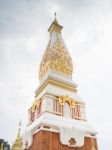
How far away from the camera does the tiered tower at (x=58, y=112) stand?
41.2ft

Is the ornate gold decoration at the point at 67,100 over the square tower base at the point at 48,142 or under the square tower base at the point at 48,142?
over

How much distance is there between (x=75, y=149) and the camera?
42.3ft

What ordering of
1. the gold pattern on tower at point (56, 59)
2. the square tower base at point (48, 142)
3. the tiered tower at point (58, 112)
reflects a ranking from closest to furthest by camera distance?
the square tower base at point (48, 142)
the tiered tower at point (58, 112)
the gold pattern on tower at point (56, 59)

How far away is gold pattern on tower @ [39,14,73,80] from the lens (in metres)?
17.2

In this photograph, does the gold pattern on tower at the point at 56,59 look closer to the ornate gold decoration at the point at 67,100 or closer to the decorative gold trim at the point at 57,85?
the decorative gold trim at the point at 57,85

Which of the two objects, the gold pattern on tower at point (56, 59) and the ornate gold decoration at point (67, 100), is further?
the gold pattern on tower at point (56, 59)

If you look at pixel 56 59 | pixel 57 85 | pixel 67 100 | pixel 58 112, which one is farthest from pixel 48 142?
pixel 56 59

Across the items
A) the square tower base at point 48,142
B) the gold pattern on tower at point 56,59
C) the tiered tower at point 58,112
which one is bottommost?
the square tower base at point 48,142

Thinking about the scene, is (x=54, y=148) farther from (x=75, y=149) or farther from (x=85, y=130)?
(x=85, y=130)

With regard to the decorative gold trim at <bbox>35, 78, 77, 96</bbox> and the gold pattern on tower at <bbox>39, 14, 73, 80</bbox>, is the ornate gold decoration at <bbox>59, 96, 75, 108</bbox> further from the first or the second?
the gold pattern on tower at <bbox>39, 14, 73, 80</bbox>

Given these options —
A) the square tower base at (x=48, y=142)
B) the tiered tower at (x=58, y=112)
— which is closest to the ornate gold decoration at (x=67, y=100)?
the tiered tower at (x=58, y=112)

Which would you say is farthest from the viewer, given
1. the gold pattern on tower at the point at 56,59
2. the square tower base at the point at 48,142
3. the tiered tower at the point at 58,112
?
the gold pattern on tower at the point at 56,59

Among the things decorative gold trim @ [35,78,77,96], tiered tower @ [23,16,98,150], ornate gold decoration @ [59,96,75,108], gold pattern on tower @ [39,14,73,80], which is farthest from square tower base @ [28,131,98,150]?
gold pattern on tower @ [39,14,73,80]

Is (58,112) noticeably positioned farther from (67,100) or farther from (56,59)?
(56,59)
